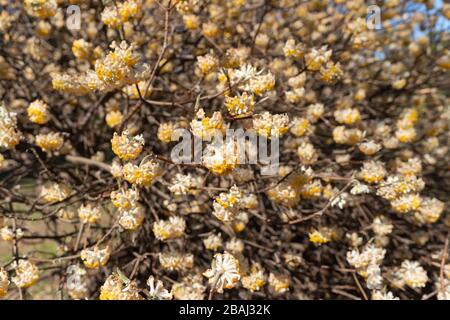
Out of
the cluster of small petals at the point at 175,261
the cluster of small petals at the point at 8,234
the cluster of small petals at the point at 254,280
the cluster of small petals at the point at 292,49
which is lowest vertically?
the cluster of small petals at the point at 254,280

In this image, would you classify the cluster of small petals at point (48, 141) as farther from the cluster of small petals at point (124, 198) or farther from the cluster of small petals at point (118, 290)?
the cluster of small petals at point (118, 290)

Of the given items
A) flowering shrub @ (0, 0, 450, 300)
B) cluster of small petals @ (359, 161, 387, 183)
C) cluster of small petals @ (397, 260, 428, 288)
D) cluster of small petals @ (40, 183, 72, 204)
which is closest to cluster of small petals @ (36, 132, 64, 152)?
flowering shrub @ (0, 0, 450, 300)

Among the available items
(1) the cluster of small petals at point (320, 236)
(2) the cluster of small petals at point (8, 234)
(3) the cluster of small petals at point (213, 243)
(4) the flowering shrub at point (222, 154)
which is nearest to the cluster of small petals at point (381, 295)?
(4) the flowering shrub at point (222, 154)

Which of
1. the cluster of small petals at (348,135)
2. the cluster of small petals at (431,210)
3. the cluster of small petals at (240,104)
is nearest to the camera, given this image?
the cluster of small petals at (240,104)

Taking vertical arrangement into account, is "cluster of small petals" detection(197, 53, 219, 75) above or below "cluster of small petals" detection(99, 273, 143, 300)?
above

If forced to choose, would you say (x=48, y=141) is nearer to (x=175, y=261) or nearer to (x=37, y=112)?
(x=37, y=112)

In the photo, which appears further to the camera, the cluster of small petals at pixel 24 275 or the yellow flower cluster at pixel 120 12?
the yellow flower cluster at pixel 120 12

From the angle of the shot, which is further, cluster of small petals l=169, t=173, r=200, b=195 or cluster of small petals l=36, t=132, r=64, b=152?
cluster of small petals l=36, t=132, r=64, b=152

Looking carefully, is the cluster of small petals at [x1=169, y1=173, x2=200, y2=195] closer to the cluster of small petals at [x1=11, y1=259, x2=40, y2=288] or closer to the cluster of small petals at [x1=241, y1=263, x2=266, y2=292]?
the cluster of small petals at [x1=241, y1=263, x2=266, y2=292]
